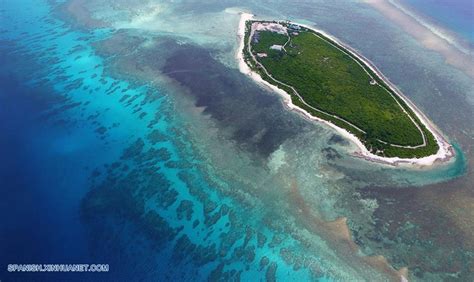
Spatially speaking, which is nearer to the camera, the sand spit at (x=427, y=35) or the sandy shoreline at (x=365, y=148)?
the sandy shoreline at (x=365, y=148)

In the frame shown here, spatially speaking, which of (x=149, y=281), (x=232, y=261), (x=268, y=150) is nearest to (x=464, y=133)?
(x=268, y=150)

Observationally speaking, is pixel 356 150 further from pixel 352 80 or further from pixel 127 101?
pixel 127 101

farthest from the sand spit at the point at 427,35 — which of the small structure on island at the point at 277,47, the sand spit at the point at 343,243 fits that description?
the sand spit at the point at 343,243

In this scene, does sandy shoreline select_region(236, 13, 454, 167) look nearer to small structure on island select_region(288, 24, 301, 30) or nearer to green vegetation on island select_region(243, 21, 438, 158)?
green vegetation on island select_region(243, 21, 438, 158)

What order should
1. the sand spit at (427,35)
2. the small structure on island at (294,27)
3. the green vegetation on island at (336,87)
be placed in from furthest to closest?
the small structure on island at (294,27) → the sand spit at (427,35) → the green vegetation on island at (336,87)

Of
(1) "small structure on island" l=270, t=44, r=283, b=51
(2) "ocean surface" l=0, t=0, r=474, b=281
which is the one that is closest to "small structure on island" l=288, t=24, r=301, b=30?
(1) "small structure on island" l=270, t=44, r=283, b=51

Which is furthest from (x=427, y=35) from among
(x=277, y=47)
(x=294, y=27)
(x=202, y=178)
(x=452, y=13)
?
(x=202, y=178)

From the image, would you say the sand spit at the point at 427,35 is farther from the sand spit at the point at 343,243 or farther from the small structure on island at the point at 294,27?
the sand spit at the point at 343,243
